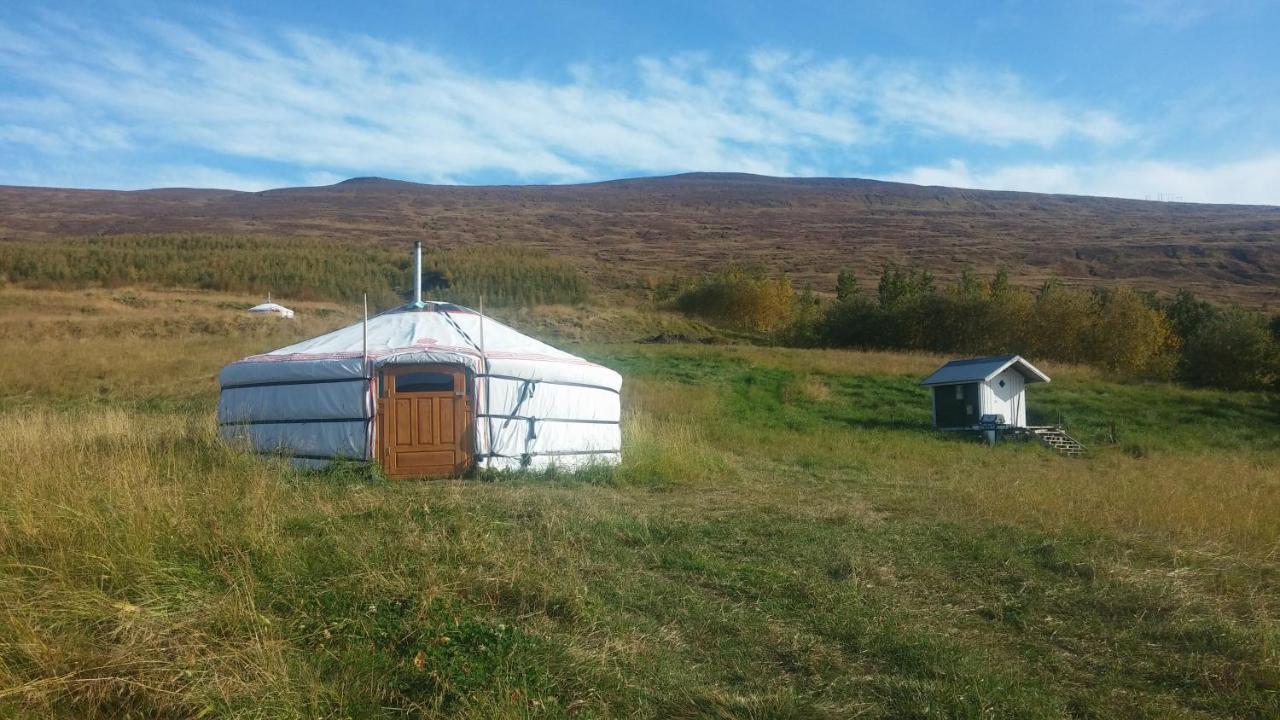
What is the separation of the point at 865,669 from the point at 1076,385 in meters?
20.8

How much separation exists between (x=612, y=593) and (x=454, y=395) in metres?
4.93

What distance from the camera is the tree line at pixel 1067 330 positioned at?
2653cm

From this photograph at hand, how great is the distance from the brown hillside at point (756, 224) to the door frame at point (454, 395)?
42605 millimetres

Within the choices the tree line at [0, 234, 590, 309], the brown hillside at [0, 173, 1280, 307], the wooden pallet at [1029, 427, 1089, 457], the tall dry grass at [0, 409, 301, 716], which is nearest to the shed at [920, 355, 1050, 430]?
the wooden pallet at [1029, 427, 1089, 457]

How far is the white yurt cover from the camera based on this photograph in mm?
8820

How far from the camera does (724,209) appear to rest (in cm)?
8956

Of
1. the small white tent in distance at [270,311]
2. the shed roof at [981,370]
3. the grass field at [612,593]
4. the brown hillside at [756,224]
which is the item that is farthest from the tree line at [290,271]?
the grass field at [612,593]

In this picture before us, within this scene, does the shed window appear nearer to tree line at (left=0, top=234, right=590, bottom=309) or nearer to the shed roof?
the shed roof

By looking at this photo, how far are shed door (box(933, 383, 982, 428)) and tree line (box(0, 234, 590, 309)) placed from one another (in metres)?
21.1

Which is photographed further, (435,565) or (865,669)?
(435,565)

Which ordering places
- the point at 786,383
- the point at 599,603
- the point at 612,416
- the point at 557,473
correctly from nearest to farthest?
the point at 599,603 < the point at 557,473 < the point at 612,416 < the point at 786,383

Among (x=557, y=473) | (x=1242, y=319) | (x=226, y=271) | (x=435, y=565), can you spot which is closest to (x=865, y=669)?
(x=435, y=565)

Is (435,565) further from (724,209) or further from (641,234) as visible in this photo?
(724,209)

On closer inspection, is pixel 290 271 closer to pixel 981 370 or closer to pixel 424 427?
pixel 981 370
